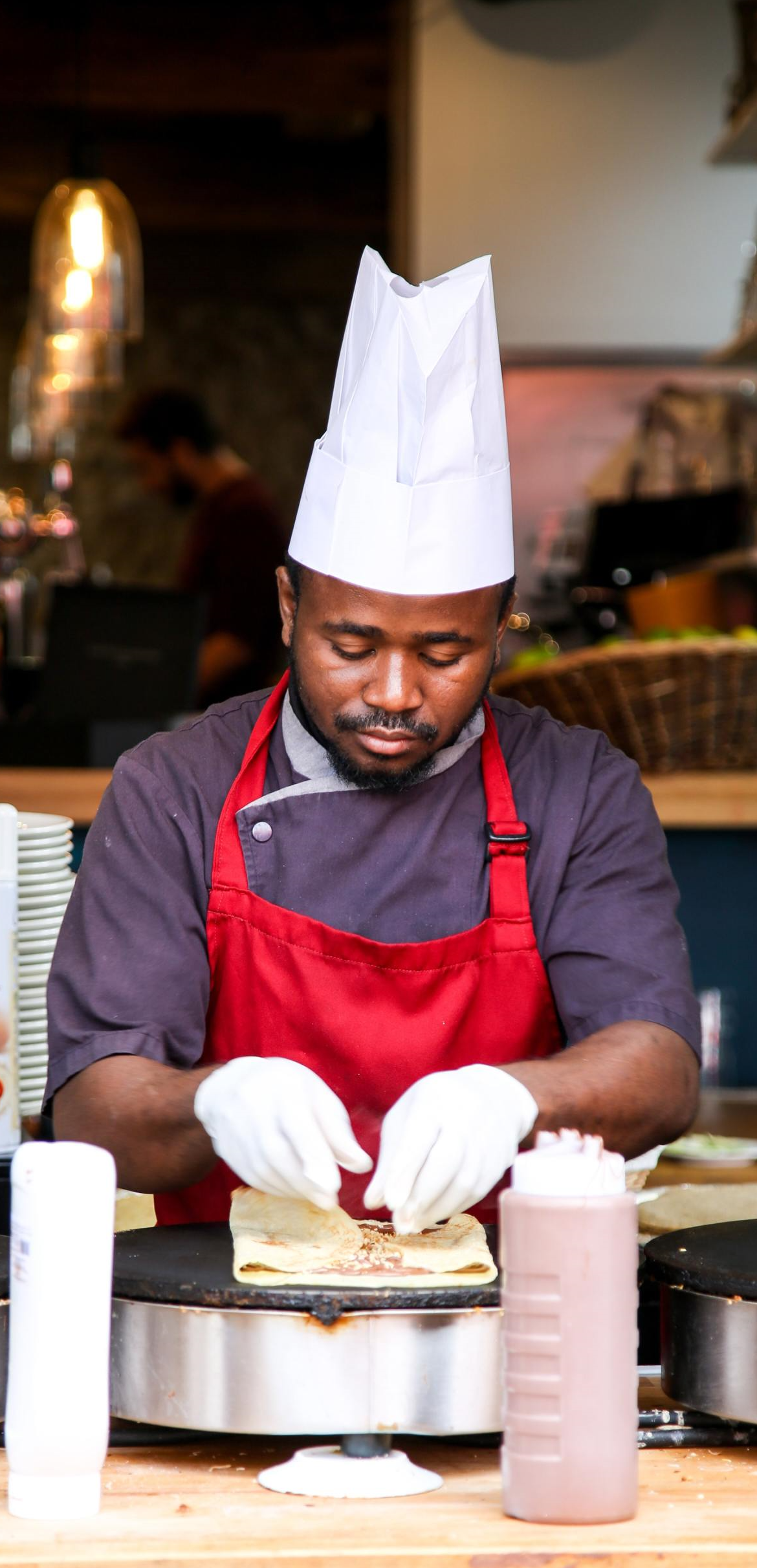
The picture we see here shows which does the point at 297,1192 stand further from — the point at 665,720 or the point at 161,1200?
the point at 665,720

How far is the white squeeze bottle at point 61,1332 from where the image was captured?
3.11ft

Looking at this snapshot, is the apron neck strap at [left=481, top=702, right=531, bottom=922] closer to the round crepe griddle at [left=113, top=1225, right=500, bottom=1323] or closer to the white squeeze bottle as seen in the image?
the round crepe griddle at [left=113, top=1225, right=500, bottom=1323]

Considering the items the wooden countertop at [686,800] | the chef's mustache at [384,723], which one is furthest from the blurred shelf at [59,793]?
the chef's mustache at [384,723]

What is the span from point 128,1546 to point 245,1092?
0.88 ft

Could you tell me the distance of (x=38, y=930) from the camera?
1.54m

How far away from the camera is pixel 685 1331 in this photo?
1.08 meters

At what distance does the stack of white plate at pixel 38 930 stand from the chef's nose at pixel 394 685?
1.06ft

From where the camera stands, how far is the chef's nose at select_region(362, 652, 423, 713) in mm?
1345

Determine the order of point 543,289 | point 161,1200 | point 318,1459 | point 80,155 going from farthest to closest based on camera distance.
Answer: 1. point 543,289
2. point 80,155
3. point 161,1200
4. point 318,1459

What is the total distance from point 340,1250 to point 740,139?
2.74 meters

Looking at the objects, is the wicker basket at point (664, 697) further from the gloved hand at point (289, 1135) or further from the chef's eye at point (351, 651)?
the gloved hand at point (289, 1135)

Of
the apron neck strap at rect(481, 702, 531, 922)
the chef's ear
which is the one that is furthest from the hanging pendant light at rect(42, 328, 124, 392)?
the apron neck strap at rect(481, 702, 531, 922)

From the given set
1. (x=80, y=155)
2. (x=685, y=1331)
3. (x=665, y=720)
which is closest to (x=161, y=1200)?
(x=685, y=1331)

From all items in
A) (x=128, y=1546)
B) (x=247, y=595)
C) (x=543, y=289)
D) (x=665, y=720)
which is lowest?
(x=128, y=1546)
